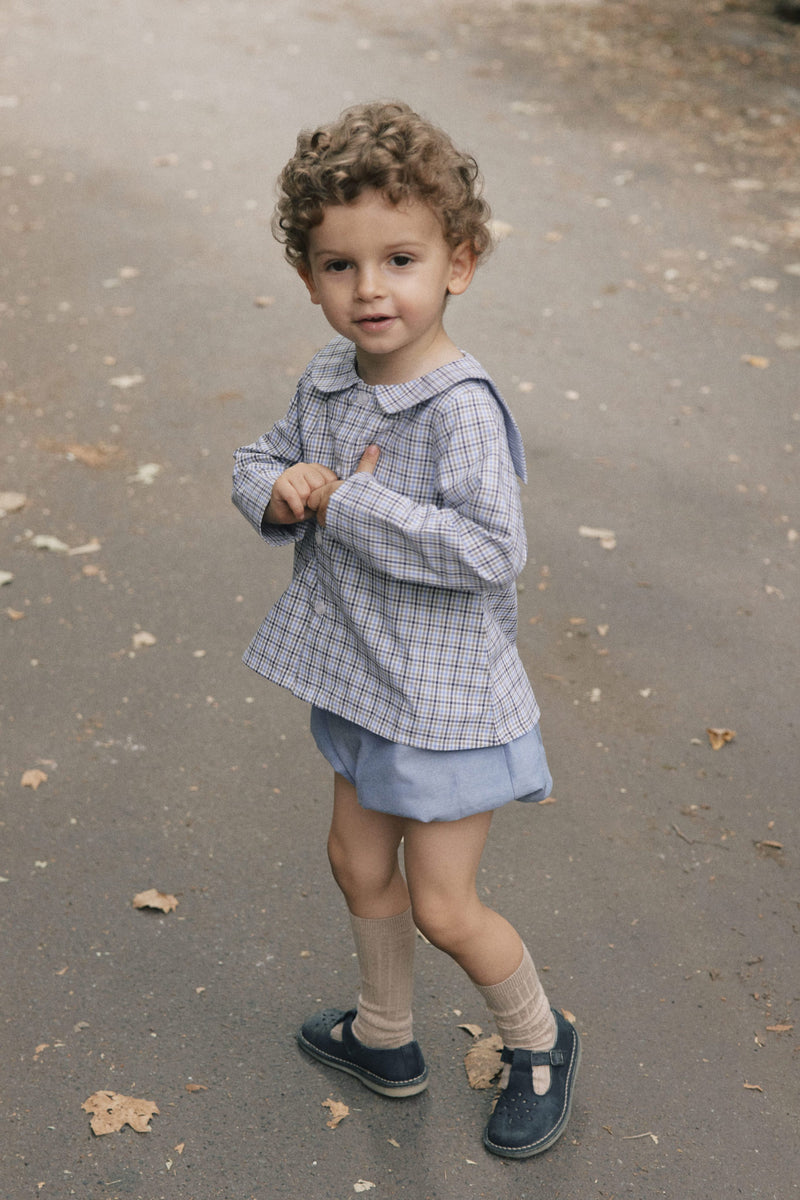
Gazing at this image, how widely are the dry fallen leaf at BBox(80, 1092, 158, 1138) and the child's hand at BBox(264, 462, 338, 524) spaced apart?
4.55ft

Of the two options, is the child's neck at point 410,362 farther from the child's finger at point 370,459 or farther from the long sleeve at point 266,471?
the long sleeve at point 266,471

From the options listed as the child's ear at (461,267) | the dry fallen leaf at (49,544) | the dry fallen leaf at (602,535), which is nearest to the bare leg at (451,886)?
the child's ear at (461,267)

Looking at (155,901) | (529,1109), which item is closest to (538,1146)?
(529,1109)

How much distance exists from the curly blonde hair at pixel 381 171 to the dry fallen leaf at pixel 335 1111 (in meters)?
1.84

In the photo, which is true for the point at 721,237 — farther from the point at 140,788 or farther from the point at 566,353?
the point at 140,788

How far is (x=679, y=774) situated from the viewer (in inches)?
143

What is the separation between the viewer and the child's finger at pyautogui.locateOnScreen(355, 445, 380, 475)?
209 cm

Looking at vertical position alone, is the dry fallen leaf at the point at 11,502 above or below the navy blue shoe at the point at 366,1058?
below

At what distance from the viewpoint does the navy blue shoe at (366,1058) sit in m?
2.63

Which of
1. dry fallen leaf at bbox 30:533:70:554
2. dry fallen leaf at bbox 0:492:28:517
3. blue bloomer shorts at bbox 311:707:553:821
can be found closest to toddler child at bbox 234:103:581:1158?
blue bloomer shorts at bbox 311:707:553:821

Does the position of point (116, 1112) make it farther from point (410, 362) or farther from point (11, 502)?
point (11, 502)

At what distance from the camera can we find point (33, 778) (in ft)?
11.8

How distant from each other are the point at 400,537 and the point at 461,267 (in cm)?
52

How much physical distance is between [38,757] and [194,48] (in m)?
→ 8.90
